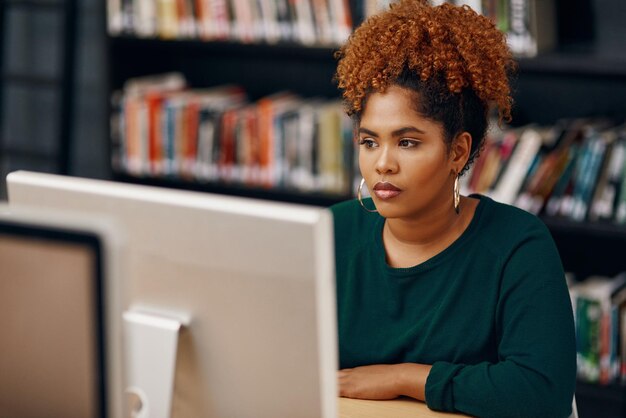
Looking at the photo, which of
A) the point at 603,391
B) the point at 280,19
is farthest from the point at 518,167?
the point at 280,19

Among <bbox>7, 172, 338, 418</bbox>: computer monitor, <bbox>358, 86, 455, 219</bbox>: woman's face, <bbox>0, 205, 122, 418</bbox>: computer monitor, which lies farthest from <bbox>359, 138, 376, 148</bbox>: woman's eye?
<bbox>0, 205, 122, 418</bbox>: computer monitor

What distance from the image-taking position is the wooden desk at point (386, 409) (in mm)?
1378

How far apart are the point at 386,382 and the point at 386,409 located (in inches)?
1.7

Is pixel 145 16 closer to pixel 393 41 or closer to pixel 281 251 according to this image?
pixel 393 41

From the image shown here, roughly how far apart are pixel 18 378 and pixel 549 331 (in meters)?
0.78

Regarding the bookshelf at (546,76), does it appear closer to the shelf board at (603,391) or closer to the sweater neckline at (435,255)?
the shelf board at (603,391)

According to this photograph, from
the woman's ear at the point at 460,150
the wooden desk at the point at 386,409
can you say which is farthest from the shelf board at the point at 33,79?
the wooden desk at the point at 386,409

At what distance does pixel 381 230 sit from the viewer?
63.7 inches

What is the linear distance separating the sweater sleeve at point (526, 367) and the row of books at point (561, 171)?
1082 mm

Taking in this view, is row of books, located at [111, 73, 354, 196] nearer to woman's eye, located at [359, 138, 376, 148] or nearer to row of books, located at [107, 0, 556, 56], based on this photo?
row of books, located at [107, 0, 556, 56]

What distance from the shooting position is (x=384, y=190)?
1.47m

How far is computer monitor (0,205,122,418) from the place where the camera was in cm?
88

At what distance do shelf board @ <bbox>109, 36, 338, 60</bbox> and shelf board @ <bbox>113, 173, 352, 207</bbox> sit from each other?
0.42 m

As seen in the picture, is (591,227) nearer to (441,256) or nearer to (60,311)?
(441,256)
